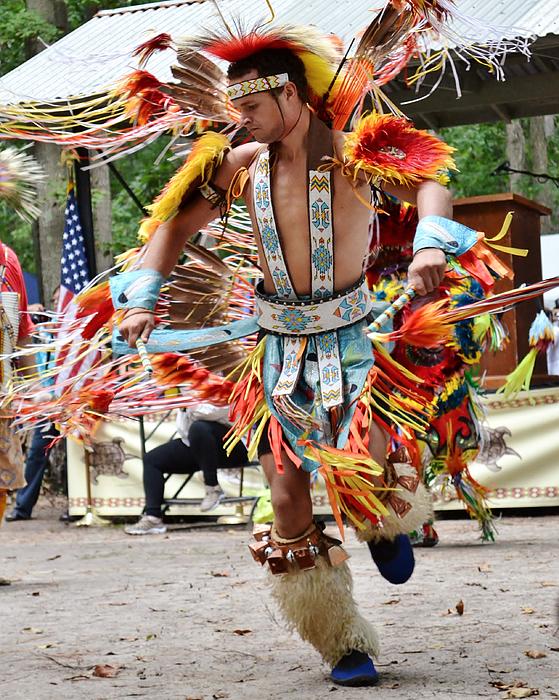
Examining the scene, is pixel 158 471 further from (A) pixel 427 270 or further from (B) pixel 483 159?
(B) pixel 483 159

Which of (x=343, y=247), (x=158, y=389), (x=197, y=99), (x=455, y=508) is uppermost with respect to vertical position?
(x=197, y=99)

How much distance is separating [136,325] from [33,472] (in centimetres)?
640

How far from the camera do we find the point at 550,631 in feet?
13.9

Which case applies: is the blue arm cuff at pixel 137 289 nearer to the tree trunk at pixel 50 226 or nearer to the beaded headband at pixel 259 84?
the beaded headband at pixel 259 84

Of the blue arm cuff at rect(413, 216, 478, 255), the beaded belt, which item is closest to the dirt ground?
the beaded belt

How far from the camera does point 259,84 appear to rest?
371 centimetres

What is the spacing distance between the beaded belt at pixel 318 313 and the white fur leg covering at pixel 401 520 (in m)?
0.60

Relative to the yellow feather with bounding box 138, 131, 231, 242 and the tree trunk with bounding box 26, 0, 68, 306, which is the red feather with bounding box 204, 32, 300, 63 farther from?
the tree trunk with bounding box 26, 0, 68, 306

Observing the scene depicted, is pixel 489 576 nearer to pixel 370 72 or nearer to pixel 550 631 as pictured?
pixel 550 631

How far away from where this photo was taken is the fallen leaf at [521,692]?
3.24 metres

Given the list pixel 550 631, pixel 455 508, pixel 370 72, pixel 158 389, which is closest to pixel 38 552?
pixel 455 508

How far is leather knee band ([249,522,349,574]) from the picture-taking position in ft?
12.0

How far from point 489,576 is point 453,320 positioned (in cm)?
230

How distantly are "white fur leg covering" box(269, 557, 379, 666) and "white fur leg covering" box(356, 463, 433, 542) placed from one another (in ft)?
0.94
